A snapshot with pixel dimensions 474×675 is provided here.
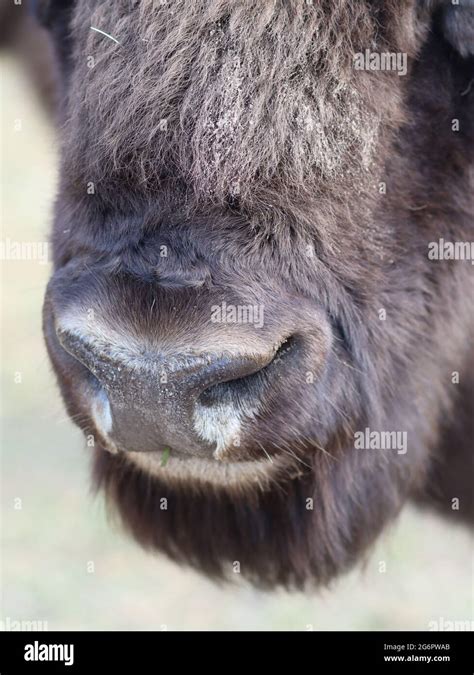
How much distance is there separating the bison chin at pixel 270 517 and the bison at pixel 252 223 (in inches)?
2.0

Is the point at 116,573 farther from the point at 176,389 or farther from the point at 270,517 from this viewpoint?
the point at 176,389

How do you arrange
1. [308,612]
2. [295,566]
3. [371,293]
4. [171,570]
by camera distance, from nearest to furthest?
[371,293], [295,566], [308,612], [171,570]

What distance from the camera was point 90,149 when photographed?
1751 millimetres

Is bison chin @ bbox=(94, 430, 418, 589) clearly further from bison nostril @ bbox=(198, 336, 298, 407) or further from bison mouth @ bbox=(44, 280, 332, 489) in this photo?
bison nostril @ bbox=(198, 336, 298, 407)

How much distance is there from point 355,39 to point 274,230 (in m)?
0.40

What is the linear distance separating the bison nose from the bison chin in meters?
0.36

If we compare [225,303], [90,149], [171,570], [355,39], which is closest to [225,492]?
[225,303]

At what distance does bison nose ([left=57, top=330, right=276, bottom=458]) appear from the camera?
1.53 meters

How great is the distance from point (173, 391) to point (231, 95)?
1.78 feet

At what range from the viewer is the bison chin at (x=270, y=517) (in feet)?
6.98
